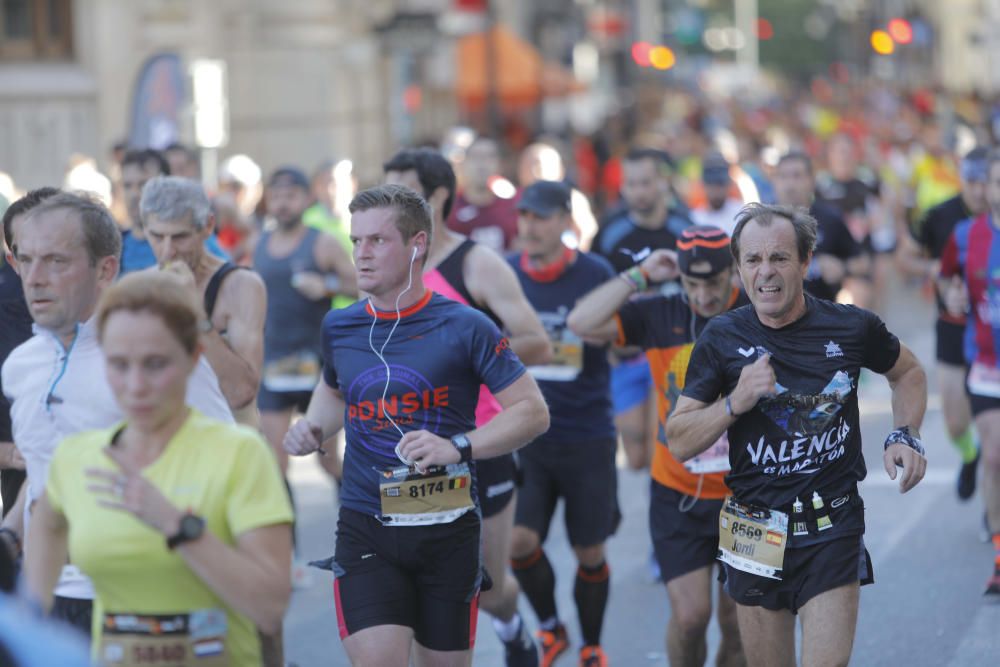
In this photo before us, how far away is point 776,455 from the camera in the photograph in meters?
5.15

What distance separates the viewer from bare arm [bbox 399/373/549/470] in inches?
197

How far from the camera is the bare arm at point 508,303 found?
21.3ft

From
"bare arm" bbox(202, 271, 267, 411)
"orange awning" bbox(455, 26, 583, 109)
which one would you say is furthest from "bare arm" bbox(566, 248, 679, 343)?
"orange awning" bbox(455, 26, 583, 109)

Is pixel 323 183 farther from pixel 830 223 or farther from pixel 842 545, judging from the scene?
pixel 842 545

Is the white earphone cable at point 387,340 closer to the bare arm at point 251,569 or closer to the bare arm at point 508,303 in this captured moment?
the bare arm at point 508,303

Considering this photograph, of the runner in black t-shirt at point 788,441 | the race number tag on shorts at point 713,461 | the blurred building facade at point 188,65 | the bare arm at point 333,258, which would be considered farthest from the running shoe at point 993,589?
the blurred building facade at point 188,65

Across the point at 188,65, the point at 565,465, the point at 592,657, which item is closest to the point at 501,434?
the point at 565,465

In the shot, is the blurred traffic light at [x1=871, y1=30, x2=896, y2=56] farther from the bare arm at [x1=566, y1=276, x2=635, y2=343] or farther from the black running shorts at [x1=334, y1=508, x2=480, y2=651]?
the black running shorts at [x1=334, y1=508, x2=480, y2=651]

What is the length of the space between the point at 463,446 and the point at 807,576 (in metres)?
1.07

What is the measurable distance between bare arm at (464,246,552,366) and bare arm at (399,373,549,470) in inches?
44.9

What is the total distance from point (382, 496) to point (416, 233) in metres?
0.80

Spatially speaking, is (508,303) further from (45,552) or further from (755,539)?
(45,552)

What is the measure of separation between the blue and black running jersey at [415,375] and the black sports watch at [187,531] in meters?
1.71

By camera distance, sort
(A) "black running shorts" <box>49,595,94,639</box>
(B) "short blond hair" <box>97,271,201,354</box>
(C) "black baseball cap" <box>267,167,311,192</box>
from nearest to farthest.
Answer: (B) "short blond hair" <box>97,271,201,354</box> → (A) "black running shorts" <box>49,595,94,639</box> → (C) "black baseball cap" <box>267,167,311,192</box>
